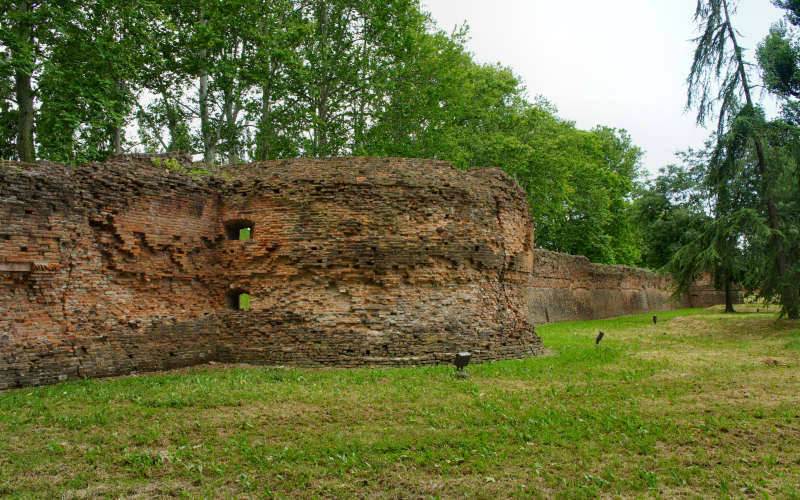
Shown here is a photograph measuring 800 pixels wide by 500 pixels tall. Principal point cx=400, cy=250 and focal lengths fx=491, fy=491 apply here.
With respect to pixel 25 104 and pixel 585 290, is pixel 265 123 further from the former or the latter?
pixel 585 290

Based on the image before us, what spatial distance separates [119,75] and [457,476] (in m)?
16.3

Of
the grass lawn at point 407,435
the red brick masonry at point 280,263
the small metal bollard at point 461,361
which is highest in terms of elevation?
the red brick masonry at point 280,263

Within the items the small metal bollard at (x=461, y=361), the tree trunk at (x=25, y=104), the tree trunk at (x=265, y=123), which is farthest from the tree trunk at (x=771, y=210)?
the tree trunk at (x=25, y=104)

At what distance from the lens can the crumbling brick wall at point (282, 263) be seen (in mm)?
8773

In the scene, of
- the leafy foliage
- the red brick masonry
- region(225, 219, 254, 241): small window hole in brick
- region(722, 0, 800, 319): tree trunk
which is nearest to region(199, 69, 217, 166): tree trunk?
the leafy foliage

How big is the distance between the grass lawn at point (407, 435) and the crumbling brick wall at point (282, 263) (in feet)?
3.10

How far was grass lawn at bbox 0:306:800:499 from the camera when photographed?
424 centimetres

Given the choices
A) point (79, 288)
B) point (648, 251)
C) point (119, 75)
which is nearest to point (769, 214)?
point (648, 251)

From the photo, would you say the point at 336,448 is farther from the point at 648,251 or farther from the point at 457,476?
the point at 648,251

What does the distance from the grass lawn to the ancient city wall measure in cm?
1017

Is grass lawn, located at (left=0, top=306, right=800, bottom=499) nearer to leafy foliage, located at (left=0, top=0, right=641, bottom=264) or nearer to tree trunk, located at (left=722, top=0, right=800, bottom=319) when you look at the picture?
tree trunk, located at (left=722, top=0, right=800, bottom=319)

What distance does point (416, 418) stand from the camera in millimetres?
6043

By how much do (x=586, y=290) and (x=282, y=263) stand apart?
20.3 metres

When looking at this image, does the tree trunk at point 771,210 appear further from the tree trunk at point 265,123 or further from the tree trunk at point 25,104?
the tree trunk at point 25,104
